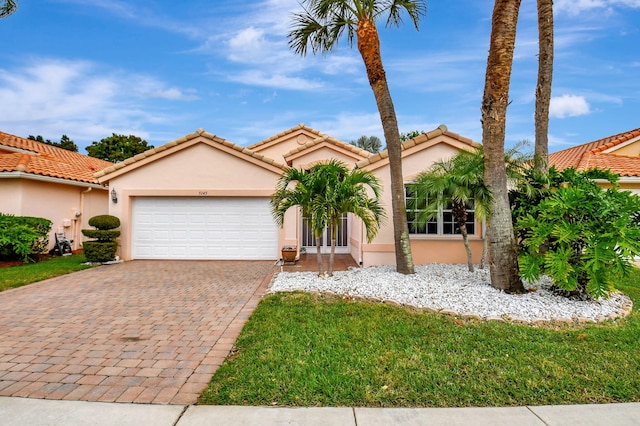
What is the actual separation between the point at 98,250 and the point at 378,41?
10.7 meters

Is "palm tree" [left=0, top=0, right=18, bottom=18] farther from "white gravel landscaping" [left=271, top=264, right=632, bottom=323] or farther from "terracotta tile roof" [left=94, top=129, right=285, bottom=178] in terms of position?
"white gravel landscaping" [left=271, top=264, right=632, bottom=323]

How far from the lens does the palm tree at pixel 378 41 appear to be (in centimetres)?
868

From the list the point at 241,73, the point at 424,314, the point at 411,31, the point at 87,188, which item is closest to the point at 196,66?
the point at 241,73

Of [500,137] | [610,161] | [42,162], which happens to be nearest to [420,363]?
[500,137]

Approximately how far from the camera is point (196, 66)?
1603cm

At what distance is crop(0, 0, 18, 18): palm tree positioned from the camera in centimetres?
1487

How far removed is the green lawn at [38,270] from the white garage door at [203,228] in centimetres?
207

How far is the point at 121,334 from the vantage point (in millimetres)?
5410

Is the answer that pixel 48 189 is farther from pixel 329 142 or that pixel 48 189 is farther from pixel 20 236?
pixel 329 142

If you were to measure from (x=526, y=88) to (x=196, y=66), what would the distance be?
13.0 metres

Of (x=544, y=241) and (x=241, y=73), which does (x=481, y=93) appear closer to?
(x=544, y=241)

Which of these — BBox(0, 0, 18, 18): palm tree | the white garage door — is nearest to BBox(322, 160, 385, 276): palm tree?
the white garage door

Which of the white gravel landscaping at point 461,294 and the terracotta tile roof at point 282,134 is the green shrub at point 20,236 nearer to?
the white gravel landscaping at point 461,294

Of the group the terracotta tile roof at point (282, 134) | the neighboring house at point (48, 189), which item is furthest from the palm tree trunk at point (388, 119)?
the neighboring house at point (48, 189)
